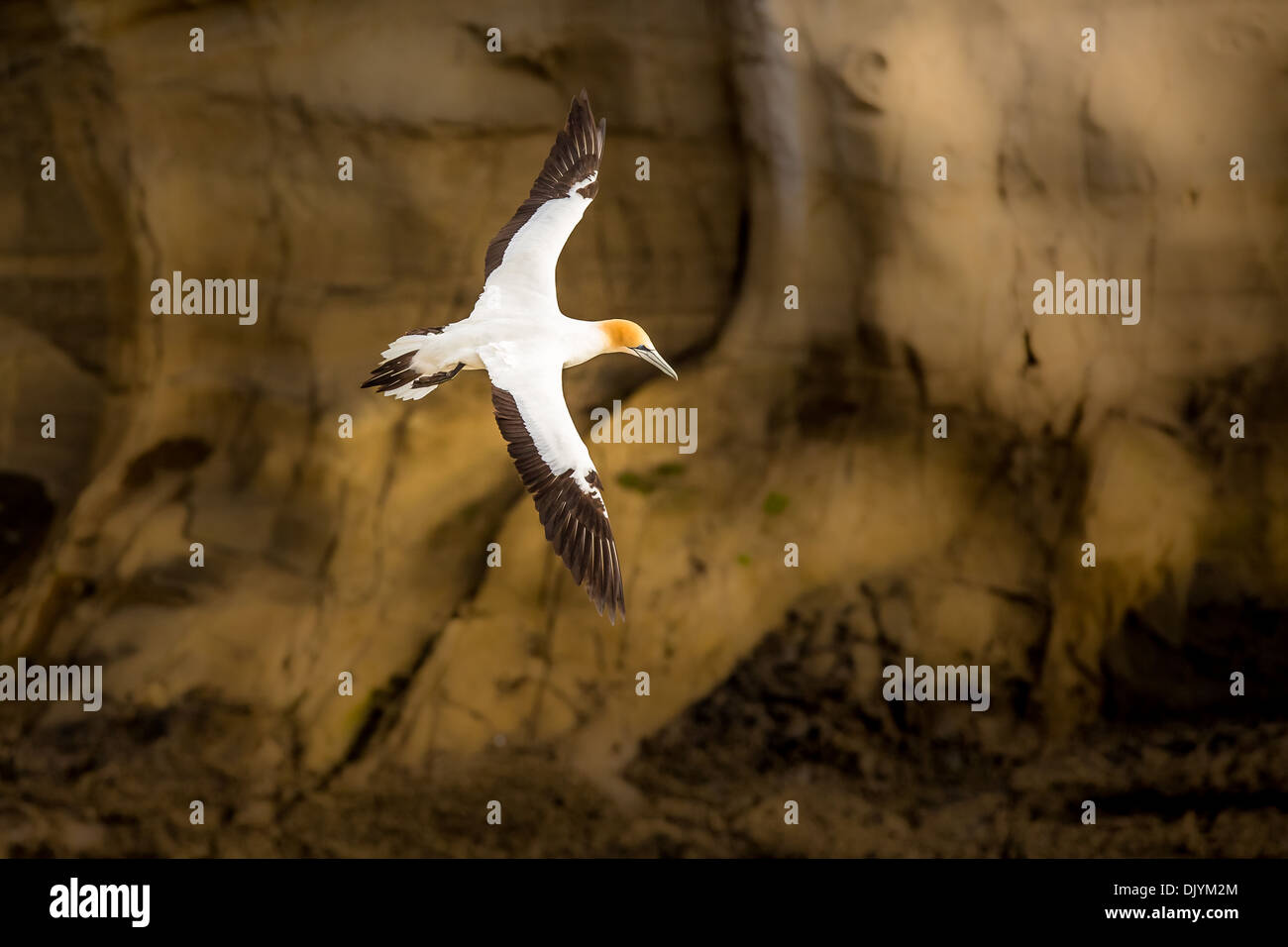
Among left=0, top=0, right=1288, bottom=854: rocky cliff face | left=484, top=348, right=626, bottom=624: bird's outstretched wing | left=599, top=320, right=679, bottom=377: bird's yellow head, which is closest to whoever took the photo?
A: left=484, top=348, right=626, bottom=624: bird's outstretched wing

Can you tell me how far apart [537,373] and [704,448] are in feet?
5.39

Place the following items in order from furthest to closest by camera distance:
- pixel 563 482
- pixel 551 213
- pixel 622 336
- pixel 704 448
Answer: pixel 704 448 < pixel 551 213 < pixel 622 336 < pixel 563 482

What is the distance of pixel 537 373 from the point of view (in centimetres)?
409

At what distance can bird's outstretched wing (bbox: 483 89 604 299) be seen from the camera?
4348 millimetres

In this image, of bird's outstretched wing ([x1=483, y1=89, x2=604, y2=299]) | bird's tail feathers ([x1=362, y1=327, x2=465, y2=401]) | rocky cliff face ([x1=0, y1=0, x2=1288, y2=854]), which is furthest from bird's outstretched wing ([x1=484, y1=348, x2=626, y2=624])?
rocky cliff face ([x1=0, y1=0, x2=1288, y2=854])

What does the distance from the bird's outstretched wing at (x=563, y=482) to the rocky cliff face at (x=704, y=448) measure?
1549 mm

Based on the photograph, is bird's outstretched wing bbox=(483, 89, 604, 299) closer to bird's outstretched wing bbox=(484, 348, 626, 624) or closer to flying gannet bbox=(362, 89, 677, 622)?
flying gannet bbox=(362, 89, 677, 622)

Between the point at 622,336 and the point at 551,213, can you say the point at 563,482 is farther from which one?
the point at 551,213

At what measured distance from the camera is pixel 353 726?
5.68 meters

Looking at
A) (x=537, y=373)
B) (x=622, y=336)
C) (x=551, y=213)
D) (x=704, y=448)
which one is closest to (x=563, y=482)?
(x=537, y=373)

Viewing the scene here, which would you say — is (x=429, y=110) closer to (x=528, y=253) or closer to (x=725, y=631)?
(x=528, y=253)

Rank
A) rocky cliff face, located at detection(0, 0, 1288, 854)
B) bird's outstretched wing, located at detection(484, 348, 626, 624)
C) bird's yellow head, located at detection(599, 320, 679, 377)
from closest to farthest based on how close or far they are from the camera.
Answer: bird's outstretched wing, located at detection(484, 348, 626, 624) < bird's yellow head, located at detection(599, 320, 679, 377) < rocky cliff face, located at detection(0, 0, 1288, 854)

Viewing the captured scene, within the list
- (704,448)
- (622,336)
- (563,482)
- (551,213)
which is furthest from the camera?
(704,448)

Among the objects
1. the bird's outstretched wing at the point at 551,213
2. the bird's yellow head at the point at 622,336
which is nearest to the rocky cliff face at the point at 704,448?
the bird's outstretched wing at the point at 551,213
